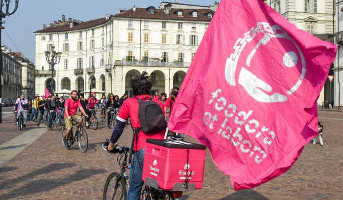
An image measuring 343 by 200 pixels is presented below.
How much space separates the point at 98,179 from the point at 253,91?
15.8 feet

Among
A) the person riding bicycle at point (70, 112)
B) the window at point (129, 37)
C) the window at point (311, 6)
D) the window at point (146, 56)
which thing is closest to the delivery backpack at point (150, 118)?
the person riding bicycle at point (70, 112)

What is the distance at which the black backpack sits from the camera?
4.09m

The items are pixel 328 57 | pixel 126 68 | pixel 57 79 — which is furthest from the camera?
pixel 57 79

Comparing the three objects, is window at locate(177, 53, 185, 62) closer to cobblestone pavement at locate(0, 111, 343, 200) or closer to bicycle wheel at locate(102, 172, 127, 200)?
cobblestone pavement at locate(0, 111, 343, 200)

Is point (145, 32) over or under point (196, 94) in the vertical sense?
over

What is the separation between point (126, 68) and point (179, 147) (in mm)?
61525

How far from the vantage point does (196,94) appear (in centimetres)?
382

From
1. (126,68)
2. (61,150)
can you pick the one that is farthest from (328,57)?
(126,68)

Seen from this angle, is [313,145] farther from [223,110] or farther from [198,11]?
[198,11]

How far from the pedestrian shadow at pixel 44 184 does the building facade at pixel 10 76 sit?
9930 cm

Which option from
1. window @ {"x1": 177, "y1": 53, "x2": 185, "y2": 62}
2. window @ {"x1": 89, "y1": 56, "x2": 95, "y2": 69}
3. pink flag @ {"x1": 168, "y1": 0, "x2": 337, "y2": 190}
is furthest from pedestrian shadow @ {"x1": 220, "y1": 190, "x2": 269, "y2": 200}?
window @ {"x1": 89, "y1": 56, "x2": 95, "y2": 69}

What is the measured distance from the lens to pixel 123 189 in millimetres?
4551

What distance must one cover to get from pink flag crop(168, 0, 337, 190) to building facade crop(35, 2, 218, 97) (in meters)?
60.9

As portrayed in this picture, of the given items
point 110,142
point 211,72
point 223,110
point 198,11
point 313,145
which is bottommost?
point 313,145
